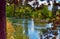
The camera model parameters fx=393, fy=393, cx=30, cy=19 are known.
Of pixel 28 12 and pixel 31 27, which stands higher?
pixel 28 12

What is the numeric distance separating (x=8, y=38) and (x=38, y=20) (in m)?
0.35

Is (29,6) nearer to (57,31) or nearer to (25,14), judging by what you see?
(25,14)

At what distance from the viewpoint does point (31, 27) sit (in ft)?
12.9

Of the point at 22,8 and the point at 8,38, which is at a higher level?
the point at 22,8

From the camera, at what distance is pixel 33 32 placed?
3920 mm

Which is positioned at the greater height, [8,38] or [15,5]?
[15,5]

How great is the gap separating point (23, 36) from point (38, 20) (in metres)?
0.22

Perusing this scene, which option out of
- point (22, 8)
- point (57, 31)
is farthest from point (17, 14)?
point (57, 31)

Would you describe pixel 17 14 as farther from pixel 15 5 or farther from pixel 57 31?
pixel 57 31

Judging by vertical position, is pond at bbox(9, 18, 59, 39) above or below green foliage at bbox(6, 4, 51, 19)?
below

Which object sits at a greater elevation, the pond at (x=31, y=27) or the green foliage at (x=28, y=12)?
the green foliage at (x=28, y=12)

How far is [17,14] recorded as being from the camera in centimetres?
393

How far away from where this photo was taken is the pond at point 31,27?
3.92 meters

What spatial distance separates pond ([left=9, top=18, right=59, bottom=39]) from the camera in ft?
12.9
